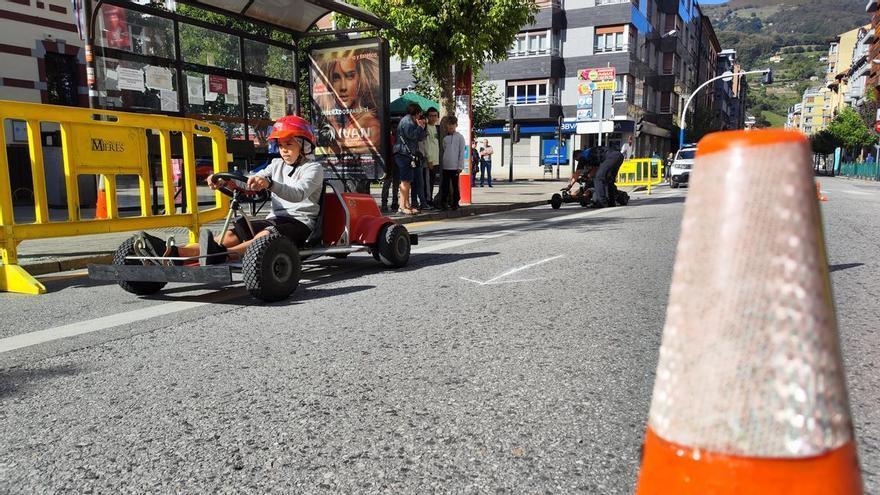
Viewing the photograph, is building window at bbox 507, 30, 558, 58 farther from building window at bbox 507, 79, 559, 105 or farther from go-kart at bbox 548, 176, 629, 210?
go-kart at bbox 548, 176, 629, 210

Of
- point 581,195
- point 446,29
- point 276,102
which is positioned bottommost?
point 581,195

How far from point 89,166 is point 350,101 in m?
5.04

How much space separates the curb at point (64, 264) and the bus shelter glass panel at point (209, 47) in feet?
12.4

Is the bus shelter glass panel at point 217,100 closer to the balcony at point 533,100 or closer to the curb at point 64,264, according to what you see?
the curb at point 64,264

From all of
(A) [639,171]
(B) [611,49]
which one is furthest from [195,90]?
(B) [611,49]

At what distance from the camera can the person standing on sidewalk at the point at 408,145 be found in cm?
1103

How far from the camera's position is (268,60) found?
10281 mm

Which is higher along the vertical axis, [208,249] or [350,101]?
[350,101]

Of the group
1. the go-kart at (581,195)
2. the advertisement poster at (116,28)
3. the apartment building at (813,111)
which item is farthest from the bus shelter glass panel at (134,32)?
the apartment building at (813,111)

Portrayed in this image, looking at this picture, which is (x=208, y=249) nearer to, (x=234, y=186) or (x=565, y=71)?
(x=234, y=186)

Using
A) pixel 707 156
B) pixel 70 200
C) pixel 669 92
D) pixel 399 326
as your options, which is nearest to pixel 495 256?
pixel 399 326

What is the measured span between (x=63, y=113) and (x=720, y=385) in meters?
6.03

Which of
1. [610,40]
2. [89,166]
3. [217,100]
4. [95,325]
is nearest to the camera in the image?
[95,325]

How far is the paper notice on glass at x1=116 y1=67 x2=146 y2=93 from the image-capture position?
8289 mm
